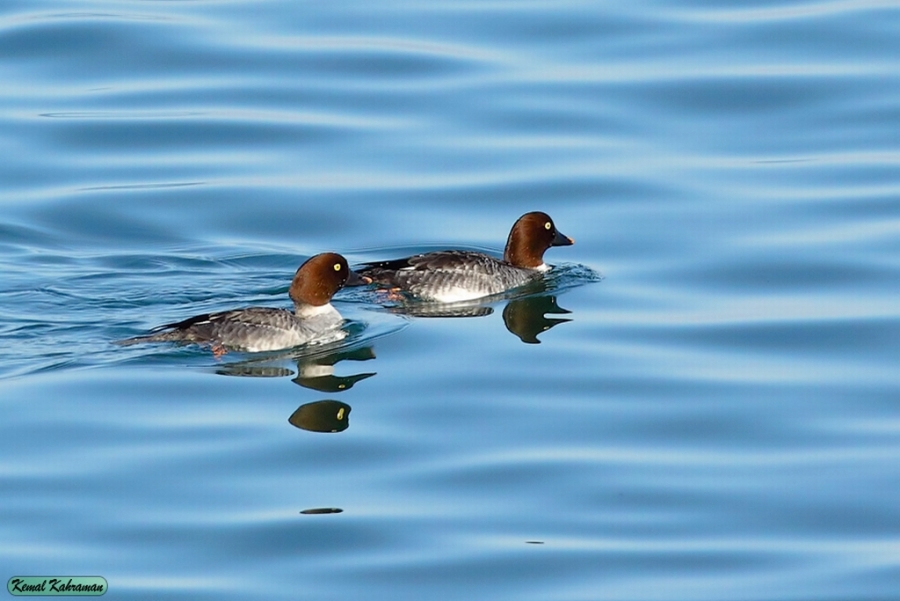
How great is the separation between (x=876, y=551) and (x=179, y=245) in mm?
9020

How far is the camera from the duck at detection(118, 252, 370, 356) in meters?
15.2

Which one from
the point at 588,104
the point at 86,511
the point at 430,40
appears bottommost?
the point at 86,511

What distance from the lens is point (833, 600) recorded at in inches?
418

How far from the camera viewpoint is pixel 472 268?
56.6ft

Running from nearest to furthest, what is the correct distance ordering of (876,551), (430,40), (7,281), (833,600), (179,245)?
(833,600)
(876,551)
(7,281)
(179,245)
(430,40)

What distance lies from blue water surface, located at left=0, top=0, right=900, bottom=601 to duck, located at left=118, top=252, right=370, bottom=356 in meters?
0.19

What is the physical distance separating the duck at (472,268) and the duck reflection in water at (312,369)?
1.46 m

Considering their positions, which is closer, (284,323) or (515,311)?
(284,323)

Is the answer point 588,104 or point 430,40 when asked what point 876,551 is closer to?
point 588,104

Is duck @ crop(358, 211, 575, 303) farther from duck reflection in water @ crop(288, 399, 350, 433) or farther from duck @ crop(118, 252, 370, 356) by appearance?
duck reflection in water @ crop(288, 399, 350, 433)

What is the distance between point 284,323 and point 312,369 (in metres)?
0.61

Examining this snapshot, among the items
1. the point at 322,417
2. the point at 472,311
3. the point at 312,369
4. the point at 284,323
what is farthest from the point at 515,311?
the point at 322,417

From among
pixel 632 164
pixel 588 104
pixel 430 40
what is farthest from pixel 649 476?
pixel 430 40

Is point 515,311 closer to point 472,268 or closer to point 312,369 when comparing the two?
point 472,268
